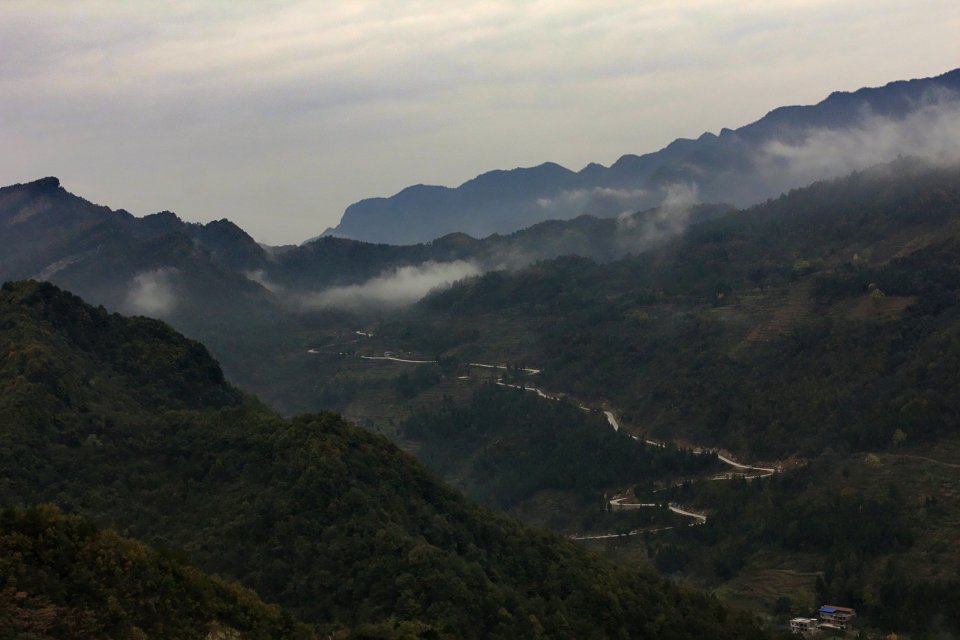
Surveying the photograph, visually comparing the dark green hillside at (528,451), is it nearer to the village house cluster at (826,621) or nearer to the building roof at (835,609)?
the building roof at (835,609)

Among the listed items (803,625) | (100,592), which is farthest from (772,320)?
(100,592)

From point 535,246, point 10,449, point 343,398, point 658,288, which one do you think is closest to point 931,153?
point 658,288

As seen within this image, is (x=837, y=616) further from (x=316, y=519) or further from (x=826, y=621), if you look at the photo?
(x=316, y=519)

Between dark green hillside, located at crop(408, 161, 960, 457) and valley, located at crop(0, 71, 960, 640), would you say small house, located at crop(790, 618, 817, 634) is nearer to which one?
valley, located at crop(0, 71, 960, 640)

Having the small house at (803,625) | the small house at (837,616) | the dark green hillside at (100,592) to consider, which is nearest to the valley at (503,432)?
the dark green hillside at (100,592)

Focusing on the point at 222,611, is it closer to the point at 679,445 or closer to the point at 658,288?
Answer: the point at 679,445

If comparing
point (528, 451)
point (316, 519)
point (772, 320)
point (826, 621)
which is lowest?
point (826, 621)
